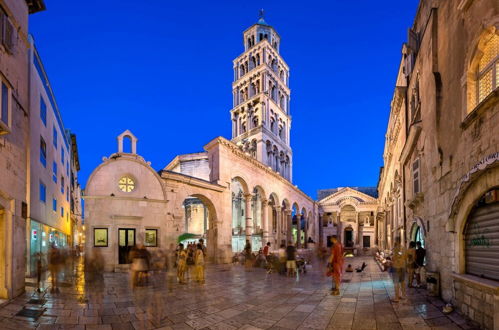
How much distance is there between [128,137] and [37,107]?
460 centimetres

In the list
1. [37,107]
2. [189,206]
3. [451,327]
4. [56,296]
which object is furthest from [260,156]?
[451,327]

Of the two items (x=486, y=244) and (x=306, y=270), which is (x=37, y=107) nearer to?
(x=306, y=270)

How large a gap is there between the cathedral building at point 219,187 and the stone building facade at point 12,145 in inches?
140

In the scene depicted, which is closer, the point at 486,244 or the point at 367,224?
the point at 486,244

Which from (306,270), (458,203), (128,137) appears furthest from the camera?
(128,137)

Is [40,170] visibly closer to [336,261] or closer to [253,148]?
[336,261]

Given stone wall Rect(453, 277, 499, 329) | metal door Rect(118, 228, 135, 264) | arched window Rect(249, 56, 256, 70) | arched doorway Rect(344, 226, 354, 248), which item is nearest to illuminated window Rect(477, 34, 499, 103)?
stone wall Rect(453, 277, 499, 329)

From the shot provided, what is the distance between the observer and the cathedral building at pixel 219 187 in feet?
55.6

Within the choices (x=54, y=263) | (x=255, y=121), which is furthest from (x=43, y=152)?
(x=255, y=121)

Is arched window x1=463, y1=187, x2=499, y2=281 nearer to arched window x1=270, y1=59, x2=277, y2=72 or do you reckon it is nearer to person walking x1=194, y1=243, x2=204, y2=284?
person walking x1=194, y1=243, x2=204, y2=284

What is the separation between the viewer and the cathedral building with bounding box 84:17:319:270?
16938mm

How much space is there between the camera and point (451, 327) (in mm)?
6215

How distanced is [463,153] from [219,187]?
17208 mm

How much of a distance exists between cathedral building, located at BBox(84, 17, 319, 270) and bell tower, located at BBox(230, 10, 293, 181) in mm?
131
